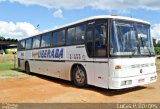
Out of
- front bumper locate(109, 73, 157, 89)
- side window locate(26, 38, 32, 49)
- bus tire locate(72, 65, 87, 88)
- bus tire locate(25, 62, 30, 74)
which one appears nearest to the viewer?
front bumper locate(109, 73, 157, 89)

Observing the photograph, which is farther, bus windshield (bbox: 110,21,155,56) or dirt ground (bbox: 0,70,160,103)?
bus windshield (bbox: 110,21,155,56)

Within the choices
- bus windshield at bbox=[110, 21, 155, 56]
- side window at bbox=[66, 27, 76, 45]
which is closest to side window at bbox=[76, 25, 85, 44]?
side window at bbox=[66, 27, 76, 45]

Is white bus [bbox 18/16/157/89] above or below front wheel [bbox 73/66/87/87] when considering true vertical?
above

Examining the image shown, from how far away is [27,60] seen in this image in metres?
20.1

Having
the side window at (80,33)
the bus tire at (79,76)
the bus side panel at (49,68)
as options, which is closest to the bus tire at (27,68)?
the bus side panel at (49,68)

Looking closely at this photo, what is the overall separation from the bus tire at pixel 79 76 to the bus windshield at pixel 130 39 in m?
2.42

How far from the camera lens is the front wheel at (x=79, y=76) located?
11.6m

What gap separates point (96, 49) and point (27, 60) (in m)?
10.7

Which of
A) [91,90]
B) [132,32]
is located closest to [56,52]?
[91,90]

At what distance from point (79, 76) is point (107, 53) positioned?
2.67 meters

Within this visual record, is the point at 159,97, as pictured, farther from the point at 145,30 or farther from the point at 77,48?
the point at 77,48

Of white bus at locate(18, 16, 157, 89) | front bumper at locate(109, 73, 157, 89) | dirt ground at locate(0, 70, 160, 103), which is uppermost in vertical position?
white bus at locate(18, 16, 157, 89)

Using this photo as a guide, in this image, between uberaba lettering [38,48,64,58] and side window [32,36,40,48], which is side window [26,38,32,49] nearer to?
side window [32,36,40,48]

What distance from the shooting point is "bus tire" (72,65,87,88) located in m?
11.6
